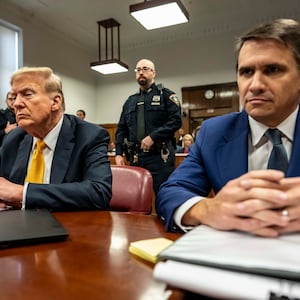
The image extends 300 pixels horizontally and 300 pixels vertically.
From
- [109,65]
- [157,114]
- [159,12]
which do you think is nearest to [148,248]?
[157,114]

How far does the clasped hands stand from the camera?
0.60 metres

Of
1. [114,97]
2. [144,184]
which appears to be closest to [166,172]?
[144,184]

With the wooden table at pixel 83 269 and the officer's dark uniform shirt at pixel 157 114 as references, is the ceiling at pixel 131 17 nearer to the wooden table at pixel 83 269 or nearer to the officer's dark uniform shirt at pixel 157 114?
the officer's dark uniform shirt at pixel 157 114

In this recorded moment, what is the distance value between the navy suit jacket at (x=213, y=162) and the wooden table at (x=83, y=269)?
14cm

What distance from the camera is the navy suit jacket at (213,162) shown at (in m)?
0.92

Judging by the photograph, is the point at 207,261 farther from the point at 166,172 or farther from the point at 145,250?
the point at 166,172

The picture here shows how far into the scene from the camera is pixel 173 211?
0.83 m

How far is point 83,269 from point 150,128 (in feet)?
8.74

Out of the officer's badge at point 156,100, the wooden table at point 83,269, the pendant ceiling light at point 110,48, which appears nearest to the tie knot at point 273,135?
the wooden table at point 83,269

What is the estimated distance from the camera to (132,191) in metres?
1.35

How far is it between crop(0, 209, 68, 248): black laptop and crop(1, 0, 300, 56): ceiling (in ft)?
18.0

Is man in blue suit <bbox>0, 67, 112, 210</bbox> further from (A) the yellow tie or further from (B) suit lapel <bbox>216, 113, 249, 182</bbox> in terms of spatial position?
(B) suit lapel <bbox>216, 113, 249, 182</bbox>

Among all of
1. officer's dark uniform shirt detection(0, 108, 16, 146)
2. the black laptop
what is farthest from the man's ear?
officer's dark uniform shirt detection(0, 108, 16, 146)

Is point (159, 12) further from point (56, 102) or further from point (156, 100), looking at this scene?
point (56, 102)
